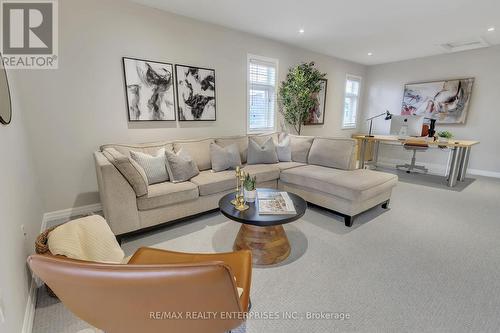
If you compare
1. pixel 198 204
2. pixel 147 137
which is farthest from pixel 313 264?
pixel 147 137

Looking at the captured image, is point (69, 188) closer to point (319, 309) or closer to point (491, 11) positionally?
point (319, 309)

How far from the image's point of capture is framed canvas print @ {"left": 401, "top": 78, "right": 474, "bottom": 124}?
16.2 ft

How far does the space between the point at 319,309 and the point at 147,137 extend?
9.31 ft

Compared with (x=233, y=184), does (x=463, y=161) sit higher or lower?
higher

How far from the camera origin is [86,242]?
1583 mm

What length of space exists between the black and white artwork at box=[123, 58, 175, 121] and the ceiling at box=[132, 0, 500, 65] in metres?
0.74

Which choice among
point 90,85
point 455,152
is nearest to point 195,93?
point 90,85

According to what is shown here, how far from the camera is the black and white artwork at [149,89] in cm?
293

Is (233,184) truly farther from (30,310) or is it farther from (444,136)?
(444,136)

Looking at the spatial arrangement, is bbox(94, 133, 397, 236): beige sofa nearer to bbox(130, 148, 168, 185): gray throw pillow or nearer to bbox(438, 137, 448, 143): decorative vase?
bbox(130, 148, 168, 185): gray throw pillow

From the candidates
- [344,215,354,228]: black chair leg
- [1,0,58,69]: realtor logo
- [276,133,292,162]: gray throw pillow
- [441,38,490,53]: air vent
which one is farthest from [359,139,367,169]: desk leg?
[1,0,58,69]: realtor logo

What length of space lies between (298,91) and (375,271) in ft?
11.0

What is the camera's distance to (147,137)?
318cm

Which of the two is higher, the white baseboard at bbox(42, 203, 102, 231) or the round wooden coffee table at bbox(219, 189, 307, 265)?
the round wooden coffee table at bbox(219, 189, 307, 265)
